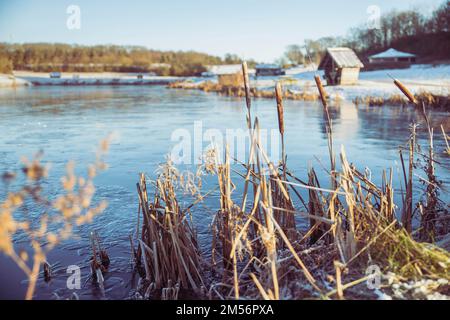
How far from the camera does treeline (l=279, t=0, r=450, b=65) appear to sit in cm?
3609

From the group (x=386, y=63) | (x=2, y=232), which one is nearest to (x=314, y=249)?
(x=2, y=232)

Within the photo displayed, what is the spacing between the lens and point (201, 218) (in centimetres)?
500

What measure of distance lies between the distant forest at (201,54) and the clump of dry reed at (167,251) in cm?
1235

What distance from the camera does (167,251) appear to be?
324cm

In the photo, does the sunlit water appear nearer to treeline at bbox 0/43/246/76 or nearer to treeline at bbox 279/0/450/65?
treeline at bbox 279/0/450/65

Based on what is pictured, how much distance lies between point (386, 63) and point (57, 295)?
142ft

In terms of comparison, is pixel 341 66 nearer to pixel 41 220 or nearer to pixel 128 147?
pixel 128 147

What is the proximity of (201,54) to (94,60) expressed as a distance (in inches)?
914

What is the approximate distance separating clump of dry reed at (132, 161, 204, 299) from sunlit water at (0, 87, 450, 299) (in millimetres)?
342

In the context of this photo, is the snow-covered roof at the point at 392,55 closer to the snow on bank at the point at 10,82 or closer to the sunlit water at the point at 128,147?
the sunlit water at the point at 128,147

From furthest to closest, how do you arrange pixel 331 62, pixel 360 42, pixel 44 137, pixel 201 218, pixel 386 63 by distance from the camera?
pixel 360 42 → pixel 386 63 → pixel 331 62 → pixel 44 137 → pixel 201 218

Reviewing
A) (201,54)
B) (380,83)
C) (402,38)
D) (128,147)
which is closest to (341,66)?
(380,83)

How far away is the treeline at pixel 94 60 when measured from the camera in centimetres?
6097
